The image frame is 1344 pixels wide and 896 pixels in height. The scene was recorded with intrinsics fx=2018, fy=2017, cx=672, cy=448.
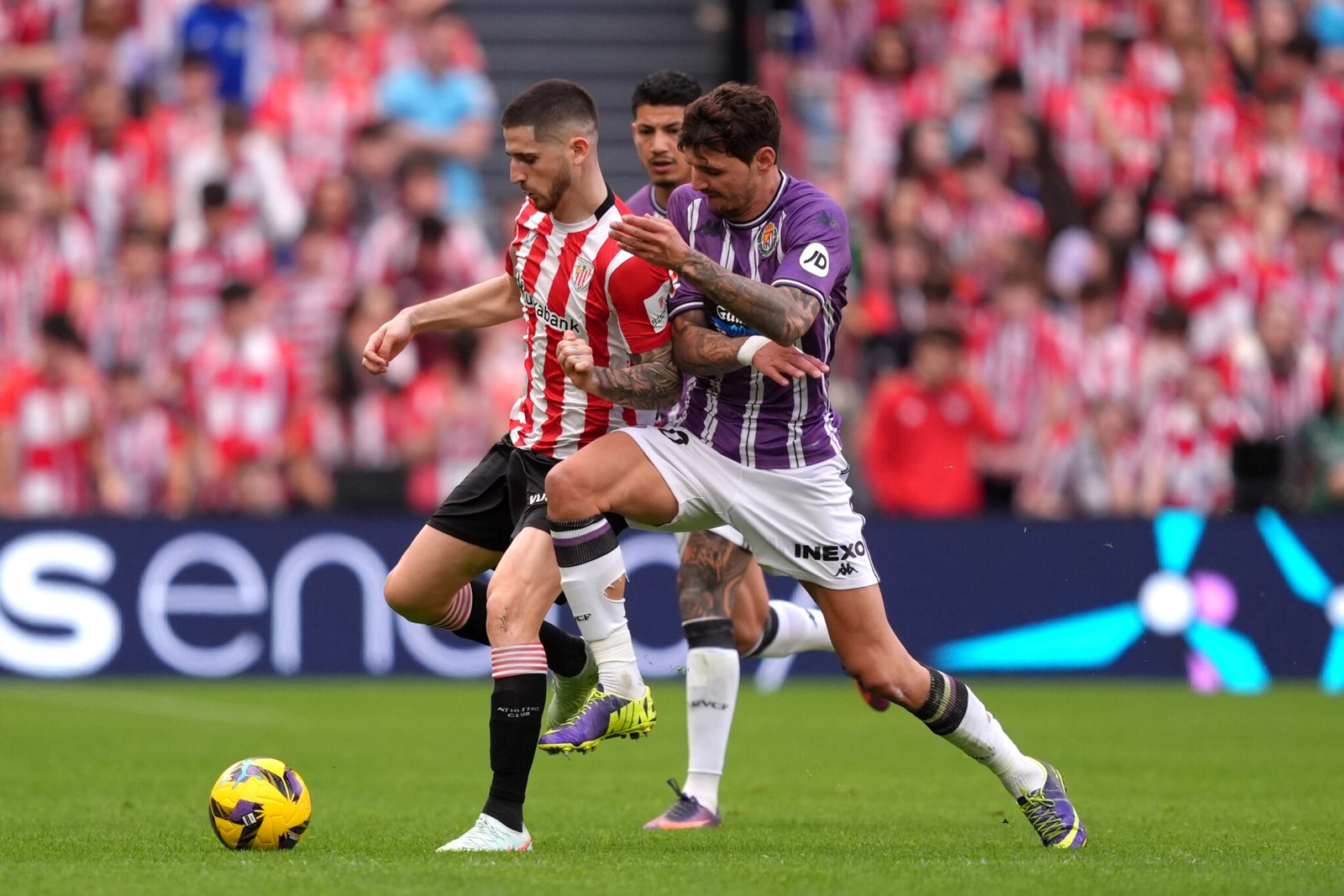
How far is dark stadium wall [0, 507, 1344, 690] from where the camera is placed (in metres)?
13.8

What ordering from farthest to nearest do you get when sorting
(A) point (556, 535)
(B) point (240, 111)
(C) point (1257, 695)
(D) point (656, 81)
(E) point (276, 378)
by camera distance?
1. (B) point (240, 111)
2. (E) point (276, 378)
3. (C) point (1257, 695)
4. (D) point (656, 81)
5. (A) point (556, 535)

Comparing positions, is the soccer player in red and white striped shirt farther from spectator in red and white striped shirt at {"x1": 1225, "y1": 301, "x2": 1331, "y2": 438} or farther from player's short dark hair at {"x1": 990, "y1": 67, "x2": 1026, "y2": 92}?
player's short dark hair at {"x1": 990, "y1": 67, "x2": 1026, "y2": 92}

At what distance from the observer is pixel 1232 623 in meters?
14.0

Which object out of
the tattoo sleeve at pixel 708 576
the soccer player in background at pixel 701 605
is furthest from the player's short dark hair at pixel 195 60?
the tattoo sleeve at pixel 708 576

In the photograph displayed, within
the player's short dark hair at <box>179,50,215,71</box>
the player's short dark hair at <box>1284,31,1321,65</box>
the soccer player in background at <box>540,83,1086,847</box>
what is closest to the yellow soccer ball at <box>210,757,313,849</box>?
the soccer player in background at <box>540,83,1086,847</box>

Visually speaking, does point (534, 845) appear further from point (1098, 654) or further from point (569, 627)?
point (1098, 654)

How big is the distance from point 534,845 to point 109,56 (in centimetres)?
1175

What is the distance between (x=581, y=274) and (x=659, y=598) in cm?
723

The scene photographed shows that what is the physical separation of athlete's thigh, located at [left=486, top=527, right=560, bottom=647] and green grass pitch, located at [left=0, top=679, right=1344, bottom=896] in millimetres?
741

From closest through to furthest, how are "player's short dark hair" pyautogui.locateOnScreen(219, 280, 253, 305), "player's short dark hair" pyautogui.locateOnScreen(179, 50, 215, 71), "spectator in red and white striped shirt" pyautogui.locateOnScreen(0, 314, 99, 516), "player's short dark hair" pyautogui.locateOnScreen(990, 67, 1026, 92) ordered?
"player's short dark hair" pyautogui.locateOnScreen(219, 280, 253, 305) → "spectator in red and white striped shirt" pyautogui.locateOnScreen(0, 314, 99, 516) → "player's short dark hair" pyautogui.locateOnScreen(179, 50, 215, 71) → "player's short dark hair" pyautogui.locateOnScreen(990, 67, 1026, 92)

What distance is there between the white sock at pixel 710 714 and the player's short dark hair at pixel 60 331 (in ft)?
26.9

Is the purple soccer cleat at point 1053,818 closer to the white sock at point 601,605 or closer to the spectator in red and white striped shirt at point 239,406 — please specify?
the white sock at point 601,605

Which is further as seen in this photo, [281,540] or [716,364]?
[281,540]

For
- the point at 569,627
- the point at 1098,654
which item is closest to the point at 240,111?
the point at 569,627
